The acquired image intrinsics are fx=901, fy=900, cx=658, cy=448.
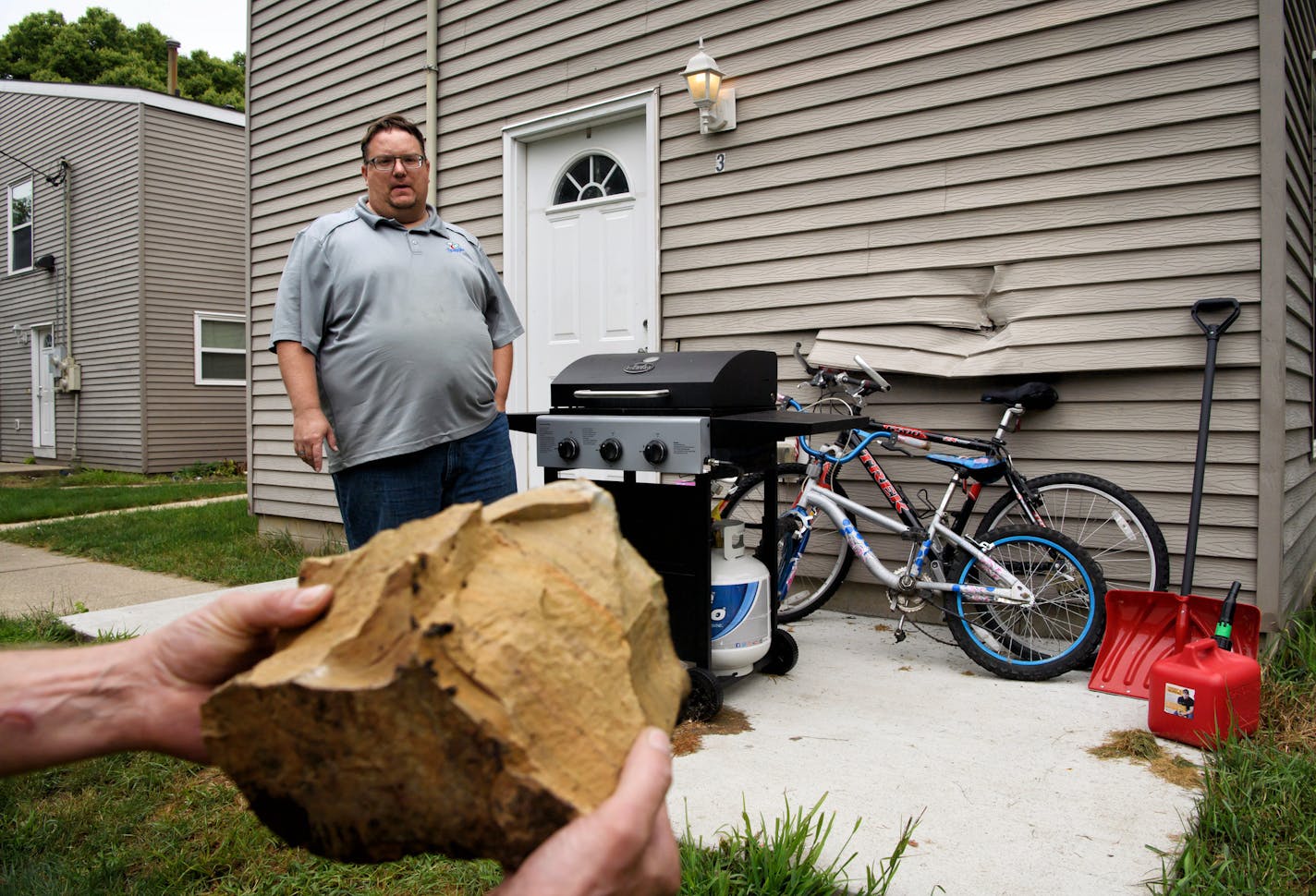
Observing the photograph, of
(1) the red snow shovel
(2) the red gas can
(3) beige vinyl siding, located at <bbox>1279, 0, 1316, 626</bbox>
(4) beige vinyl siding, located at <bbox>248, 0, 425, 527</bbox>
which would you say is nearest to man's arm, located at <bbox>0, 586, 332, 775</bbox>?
(2) the red gas can

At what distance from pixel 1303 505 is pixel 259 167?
7276 mm

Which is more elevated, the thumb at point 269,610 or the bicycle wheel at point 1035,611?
the thumb at point 269,610

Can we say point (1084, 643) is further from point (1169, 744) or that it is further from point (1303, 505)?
point (1303, 505)

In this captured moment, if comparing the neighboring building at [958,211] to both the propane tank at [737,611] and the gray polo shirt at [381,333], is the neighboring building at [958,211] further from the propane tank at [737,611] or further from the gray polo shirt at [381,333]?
the gray polo shirt at [381,333]

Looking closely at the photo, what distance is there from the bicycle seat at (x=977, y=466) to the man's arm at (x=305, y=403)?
2.26 metres

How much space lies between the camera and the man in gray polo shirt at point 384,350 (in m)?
2.48

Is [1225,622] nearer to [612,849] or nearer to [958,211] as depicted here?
[958,211]

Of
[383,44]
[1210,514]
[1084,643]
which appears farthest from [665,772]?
[383,44]

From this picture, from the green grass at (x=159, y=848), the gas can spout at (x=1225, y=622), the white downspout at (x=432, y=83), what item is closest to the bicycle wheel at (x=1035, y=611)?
the gas can spout at (x=1225, y=622)

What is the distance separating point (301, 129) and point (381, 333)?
5.15m

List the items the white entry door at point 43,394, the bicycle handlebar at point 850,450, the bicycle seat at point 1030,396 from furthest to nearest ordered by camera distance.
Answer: the white entry door at point 43,394
the bicycle handlebar at point 850,450
the bicycle seat at point 1030,396

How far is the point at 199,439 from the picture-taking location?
12469mm

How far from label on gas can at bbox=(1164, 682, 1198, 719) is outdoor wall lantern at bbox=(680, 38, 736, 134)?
3067 millimetres

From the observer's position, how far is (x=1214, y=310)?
3203mm
